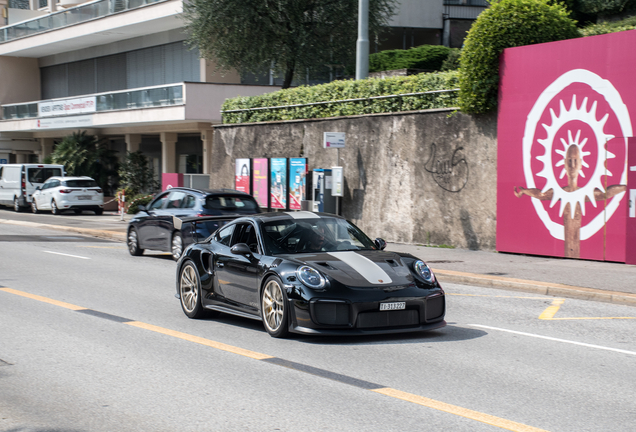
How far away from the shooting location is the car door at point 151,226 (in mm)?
16953

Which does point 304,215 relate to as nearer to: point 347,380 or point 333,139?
point 347,380

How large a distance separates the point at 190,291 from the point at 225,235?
87 centimetres

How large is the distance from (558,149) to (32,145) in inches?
1653

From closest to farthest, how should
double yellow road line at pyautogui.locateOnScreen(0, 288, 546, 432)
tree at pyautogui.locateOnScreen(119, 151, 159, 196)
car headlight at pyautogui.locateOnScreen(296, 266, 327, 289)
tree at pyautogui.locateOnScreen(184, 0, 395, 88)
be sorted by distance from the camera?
double yellow road line at pyautogui.locateOnScreen(0, 288, 546, 432) → car headlight at pyautogui.locateOnScreen(296, 266, 327, 289) → tree at pyautogui.locateOnScreen(184, 0, 395, 88) → tree at pyautogui.locateOnScreen(119, 151, 159, 196)

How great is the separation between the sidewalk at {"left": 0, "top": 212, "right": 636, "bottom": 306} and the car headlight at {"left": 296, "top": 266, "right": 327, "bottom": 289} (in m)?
5.39

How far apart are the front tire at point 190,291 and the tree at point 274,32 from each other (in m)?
20.4

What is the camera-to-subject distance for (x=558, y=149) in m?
15.8

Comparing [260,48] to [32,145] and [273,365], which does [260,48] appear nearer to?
[273,365]

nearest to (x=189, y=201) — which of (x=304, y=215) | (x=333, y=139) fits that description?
(x=333, y=139)

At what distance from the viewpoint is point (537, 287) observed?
12227 mm

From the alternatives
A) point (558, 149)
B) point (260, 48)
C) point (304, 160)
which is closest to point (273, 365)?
point (558, 149)

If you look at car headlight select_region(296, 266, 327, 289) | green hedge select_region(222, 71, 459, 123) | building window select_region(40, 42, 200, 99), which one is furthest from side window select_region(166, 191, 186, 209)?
building window select_region(40, 42, 200, 99)

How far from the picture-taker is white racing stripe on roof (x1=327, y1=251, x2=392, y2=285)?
793 centimetres

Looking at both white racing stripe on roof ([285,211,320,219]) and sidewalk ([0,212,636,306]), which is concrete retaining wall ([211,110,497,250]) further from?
white racing stripe on roof ([285,211,320,219])
